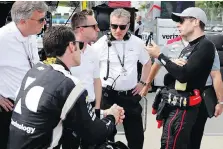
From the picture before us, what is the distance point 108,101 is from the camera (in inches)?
168

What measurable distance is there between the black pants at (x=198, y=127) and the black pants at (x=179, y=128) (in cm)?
18

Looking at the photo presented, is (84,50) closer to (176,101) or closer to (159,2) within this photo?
(176,101)

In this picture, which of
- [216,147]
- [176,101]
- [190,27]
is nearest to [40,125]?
[176,101]

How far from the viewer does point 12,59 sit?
3.31 metres

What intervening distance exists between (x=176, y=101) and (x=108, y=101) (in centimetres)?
102

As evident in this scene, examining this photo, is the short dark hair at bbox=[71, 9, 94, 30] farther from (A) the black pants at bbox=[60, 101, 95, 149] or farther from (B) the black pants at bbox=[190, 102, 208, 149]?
(B) the black pants at bbox=[190, 102, 208, 149]

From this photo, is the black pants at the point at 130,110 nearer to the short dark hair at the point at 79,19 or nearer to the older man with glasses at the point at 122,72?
the older man with glasses at the point at 122,72

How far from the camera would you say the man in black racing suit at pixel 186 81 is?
3.32 meters

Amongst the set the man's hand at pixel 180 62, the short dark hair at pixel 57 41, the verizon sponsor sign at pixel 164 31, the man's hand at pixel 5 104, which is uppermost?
the short dark hair at pixel 57 41

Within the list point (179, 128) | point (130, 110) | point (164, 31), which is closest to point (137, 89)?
point (130, 110)

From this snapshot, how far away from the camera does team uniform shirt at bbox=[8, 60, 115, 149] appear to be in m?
2.18

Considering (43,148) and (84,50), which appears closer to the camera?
(43,148)

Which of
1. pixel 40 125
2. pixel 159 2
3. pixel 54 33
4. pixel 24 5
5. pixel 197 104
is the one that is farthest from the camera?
pixel 159 2

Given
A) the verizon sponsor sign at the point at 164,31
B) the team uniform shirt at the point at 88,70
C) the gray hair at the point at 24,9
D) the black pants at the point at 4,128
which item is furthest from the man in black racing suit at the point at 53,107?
the verizon sponsor sign at the point at 164,31
